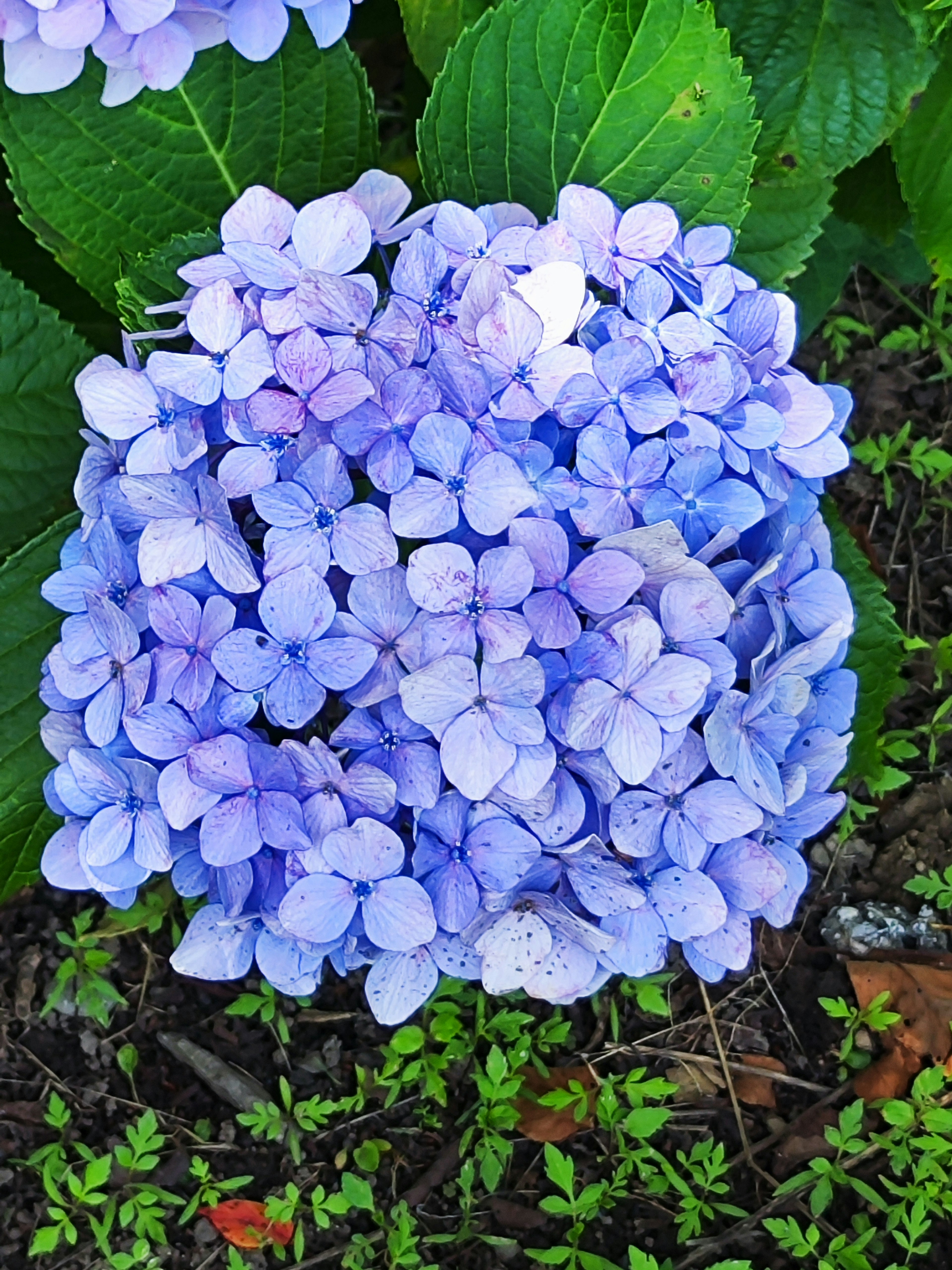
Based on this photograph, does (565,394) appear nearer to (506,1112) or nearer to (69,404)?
(69,404)

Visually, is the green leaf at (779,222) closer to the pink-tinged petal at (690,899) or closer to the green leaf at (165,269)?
the green leaf at (165,269)

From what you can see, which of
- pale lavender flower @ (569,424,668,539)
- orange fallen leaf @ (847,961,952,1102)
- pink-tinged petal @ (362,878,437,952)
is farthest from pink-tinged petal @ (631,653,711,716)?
orange fallen leaf @ (847,961,952,1102)

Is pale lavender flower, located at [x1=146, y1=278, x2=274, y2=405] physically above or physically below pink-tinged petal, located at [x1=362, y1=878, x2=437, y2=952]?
above

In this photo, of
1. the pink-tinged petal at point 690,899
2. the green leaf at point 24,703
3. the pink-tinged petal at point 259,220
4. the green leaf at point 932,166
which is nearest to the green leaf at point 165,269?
the pink-tinged petal at point 259,220

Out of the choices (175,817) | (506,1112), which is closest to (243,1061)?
(506,1112)

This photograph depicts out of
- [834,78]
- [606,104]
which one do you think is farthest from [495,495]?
[834,78]

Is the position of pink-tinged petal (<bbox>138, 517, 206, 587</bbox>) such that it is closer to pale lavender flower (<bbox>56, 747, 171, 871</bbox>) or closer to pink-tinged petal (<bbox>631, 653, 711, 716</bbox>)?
pale lavender flower (<bbox>56, 747, 171, 871</bbox>)

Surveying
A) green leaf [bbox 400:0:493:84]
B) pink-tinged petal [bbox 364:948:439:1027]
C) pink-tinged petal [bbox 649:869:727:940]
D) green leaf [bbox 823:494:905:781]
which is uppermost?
green leaf [bbox 400:0:493:84]

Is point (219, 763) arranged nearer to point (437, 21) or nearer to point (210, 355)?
point (210, 355)
